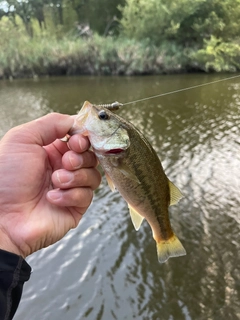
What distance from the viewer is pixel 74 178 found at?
7.82 feet

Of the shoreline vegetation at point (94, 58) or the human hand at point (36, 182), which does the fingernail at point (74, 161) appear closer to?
the human hand at point (36, 182)

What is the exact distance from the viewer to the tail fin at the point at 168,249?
2777 mm

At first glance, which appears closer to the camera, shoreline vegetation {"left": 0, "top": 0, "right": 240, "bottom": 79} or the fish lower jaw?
the fish lower jaw

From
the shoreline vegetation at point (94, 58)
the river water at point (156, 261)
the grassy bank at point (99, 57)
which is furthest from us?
the shoreline vegetation at point (94, 58)

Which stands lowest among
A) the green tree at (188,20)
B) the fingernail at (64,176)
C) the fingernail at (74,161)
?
the green tree at (188,20)

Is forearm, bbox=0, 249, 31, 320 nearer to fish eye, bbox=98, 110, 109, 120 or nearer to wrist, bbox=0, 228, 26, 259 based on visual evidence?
wrist, bbox=0, 228, 26, 259

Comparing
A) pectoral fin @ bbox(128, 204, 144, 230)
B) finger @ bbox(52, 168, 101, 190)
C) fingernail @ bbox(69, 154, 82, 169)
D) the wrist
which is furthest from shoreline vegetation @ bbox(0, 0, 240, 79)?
the wrist

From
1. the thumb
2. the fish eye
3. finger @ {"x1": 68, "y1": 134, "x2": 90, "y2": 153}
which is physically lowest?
finger @ {"x1": 68, "y1": 134, "x2": 90, "y2": 153}

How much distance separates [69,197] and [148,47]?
1353 inches

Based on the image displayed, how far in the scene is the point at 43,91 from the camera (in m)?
26.4

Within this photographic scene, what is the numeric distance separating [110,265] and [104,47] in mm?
31710

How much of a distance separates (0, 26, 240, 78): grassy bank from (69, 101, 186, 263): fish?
102 feet

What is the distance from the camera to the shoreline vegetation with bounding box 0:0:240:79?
32.7 metres

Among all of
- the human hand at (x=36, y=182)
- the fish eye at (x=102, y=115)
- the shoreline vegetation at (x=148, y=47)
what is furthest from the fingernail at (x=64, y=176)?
the shoreline vegetation at (x=148, y=47)
